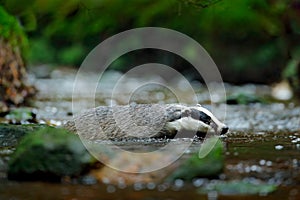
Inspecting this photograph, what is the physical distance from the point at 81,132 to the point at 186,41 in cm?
1023

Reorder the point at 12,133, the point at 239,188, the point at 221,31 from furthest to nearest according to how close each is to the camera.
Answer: the point at 221,31 < the point at 12,133 < the point at 239,188

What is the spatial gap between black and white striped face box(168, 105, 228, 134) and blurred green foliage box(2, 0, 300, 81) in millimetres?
1898

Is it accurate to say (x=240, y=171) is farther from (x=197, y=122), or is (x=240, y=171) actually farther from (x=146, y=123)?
(x=146, y=123)

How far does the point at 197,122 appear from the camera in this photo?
496cm

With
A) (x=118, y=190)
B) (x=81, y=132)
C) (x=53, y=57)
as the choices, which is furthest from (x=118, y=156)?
(x=53, y=57)

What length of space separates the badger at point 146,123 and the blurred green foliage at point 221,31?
168 cm

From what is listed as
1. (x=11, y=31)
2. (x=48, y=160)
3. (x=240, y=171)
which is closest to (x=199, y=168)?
(x=240, y=171)

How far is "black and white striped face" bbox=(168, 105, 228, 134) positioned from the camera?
4.93m

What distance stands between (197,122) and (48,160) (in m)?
1.98

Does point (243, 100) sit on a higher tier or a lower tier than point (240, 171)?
higher

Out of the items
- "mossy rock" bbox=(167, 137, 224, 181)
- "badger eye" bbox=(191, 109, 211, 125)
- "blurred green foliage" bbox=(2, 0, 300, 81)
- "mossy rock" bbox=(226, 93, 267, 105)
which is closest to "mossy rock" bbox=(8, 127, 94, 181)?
"mossy rock" bbox=(167, 137, 224, 181)

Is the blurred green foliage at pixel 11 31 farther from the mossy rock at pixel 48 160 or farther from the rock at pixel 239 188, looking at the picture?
the rock at pixel 239 188

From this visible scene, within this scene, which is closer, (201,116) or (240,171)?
(240,171)

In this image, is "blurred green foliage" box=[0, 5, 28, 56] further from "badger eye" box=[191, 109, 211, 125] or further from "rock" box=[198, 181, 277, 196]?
"rock" box=[198, 181, 277, 196]
